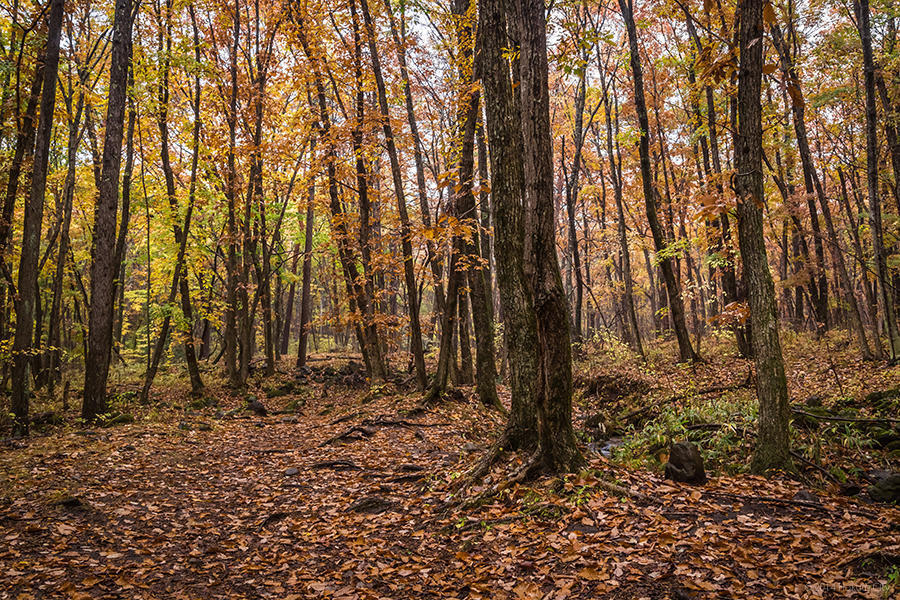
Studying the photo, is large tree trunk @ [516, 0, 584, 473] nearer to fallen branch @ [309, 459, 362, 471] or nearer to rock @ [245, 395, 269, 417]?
fallen branch @ [309, 459, 362, 471]

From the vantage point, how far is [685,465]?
5.91m

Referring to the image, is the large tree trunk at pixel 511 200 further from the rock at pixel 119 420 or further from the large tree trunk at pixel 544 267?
the rock at pixel 119 420

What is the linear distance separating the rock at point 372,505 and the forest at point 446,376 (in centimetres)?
5

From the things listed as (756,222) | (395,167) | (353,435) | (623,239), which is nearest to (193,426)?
(353,435)

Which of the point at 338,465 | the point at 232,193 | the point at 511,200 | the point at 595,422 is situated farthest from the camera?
the point at 232,193

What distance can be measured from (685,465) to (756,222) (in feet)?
9.95

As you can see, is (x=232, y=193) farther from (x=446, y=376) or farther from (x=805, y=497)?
(x=805, y=497)

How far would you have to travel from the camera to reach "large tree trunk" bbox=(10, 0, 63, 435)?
899 centimetres

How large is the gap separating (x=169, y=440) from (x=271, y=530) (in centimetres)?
508

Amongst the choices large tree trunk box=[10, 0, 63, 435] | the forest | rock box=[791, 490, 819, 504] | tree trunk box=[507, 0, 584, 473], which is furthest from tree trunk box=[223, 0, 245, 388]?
rock box=[791, 490, 819, 504]

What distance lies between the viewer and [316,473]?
7938 mm

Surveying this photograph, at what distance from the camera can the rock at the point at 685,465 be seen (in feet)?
19.0

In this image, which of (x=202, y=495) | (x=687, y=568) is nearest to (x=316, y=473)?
(x=202, y=495)

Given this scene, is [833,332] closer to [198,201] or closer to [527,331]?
[527,331]
